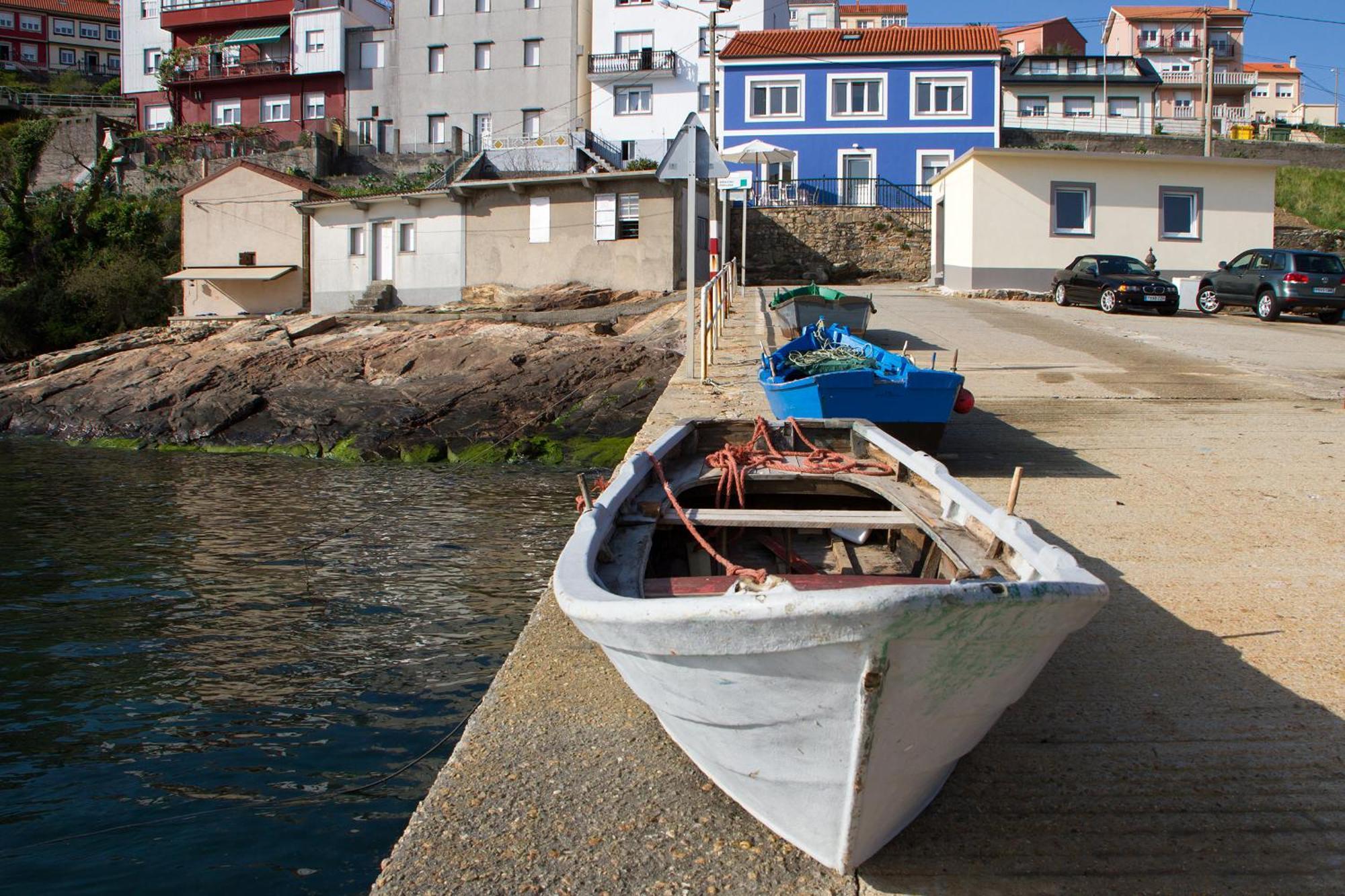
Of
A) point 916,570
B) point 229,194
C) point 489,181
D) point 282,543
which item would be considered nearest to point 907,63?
point 489,181

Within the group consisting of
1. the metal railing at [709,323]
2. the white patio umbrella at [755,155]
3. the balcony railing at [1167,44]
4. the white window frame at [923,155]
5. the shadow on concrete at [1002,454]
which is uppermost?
the balcony railing at [1167,44]

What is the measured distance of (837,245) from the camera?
121ft

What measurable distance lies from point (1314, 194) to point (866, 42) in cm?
1900

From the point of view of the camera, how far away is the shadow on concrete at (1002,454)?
29.5ft

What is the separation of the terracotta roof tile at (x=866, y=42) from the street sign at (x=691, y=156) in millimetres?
30220

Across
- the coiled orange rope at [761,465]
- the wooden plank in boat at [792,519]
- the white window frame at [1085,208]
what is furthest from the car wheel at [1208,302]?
the wooden plank in boat at [792,519]

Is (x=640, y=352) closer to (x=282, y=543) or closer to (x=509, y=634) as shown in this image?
(x=282, y=543)

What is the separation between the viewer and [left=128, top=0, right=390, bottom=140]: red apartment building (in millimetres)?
52344

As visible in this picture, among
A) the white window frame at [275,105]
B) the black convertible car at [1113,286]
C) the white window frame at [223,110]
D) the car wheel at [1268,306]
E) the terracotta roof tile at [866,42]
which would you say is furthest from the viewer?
the white window frame at [223,110]

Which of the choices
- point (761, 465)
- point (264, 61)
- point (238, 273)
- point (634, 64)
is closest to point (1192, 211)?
point (634, 64)

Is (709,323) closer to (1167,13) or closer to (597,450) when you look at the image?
(597,450)

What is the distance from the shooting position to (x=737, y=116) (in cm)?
4091

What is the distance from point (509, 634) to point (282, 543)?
4.89 m

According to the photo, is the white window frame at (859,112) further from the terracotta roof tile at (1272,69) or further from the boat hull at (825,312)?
the terracotta roof tile at (1272,69)
